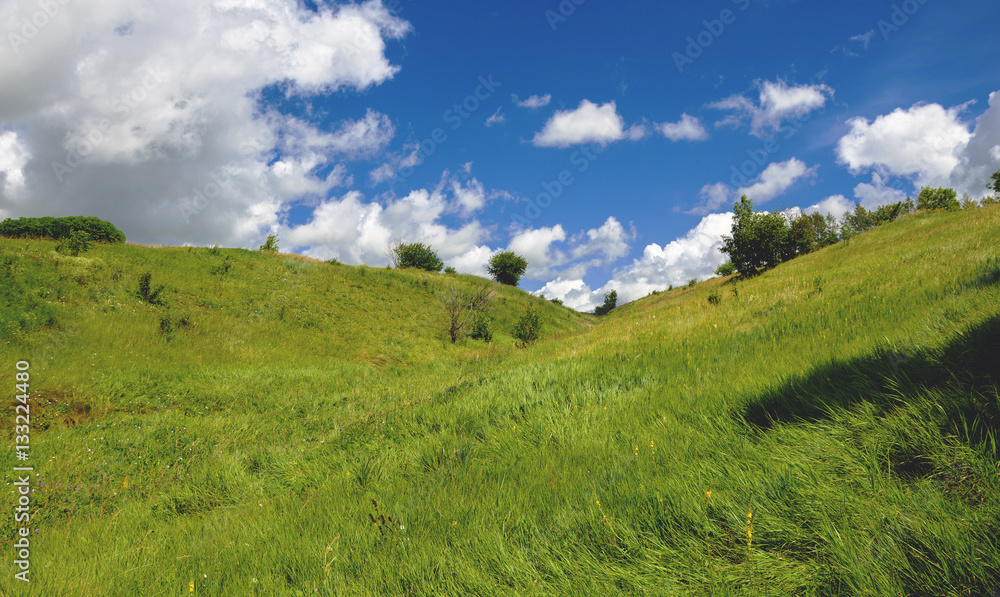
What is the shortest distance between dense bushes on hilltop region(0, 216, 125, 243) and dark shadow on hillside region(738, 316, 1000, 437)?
1234 inches

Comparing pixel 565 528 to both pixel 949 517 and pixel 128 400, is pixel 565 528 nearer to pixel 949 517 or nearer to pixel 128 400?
pixel 949 517

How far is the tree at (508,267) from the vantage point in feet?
201

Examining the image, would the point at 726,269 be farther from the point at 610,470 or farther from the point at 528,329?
the point at 610,470

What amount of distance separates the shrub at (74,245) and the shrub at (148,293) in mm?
4192

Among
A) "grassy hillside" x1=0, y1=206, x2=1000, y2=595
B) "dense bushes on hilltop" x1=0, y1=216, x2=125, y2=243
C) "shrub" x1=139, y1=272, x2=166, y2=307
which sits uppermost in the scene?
"dense bushes on hilltop" x1=0, y1=216, x2=125, y2=243

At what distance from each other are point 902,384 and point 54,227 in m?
36.3

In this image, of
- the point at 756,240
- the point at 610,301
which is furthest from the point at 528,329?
the point at 610,301

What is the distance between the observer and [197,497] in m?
4.54

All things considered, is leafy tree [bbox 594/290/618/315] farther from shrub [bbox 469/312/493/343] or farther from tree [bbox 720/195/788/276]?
shrub [bbox 469/312/493/343]

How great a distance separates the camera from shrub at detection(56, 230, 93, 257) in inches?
621

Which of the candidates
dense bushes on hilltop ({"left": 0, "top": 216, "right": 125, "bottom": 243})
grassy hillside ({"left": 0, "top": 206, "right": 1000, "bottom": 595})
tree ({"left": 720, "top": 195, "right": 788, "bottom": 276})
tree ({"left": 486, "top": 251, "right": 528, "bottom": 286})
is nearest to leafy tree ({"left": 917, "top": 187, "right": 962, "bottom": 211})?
tree ({"left": 720, "top": 195, "right": 788, "bottom": 276})

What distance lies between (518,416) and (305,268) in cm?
2621

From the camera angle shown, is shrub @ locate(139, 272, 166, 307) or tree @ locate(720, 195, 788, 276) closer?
shrub @ locate(139, 272, 166, 307)

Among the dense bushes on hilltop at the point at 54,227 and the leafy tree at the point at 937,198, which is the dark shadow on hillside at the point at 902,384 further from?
the leafy tree at the point at 937,198
